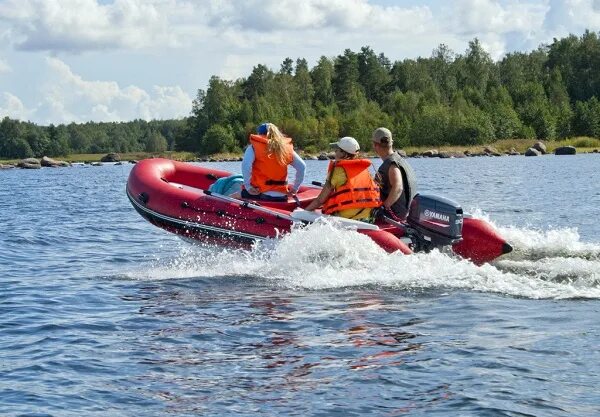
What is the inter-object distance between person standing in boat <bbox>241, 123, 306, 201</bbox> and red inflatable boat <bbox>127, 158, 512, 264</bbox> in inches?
6.5

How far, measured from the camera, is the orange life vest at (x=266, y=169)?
10.9 m

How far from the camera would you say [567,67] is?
9469 cm

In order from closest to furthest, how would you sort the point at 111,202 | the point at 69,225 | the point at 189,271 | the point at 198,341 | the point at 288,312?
1. the point at 198,341
2. the point at 288,312
3. the point at 189,271
4. the point at 69,225
5. the point at 111,202

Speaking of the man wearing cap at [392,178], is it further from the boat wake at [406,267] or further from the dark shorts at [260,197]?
the dark shorts at [260,197]

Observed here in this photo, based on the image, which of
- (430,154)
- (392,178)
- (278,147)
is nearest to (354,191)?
(392,178)

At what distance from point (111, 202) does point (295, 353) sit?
1993cm

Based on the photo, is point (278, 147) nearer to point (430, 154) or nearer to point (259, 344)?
point (259, 344)

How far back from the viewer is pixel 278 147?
10859 millimetres

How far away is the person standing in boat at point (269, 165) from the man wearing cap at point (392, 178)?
1166 mm

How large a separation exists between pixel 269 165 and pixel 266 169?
76 millimetres

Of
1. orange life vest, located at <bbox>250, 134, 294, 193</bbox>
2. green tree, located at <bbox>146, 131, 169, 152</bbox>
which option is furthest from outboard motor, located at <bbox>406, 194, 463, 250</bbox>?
green tree, located at <bbox>146, 131, 169, 152</bbox>

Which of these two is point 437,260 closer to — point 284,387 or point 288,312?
point 288,312

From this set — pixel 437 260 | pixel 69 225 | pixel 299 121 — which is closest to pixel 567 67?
pixel 299 121

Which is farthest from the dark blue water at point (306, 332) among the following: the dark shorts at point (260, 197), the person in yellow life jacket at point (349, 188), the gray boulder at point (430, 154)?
the gray boulder at point (430, 154)
